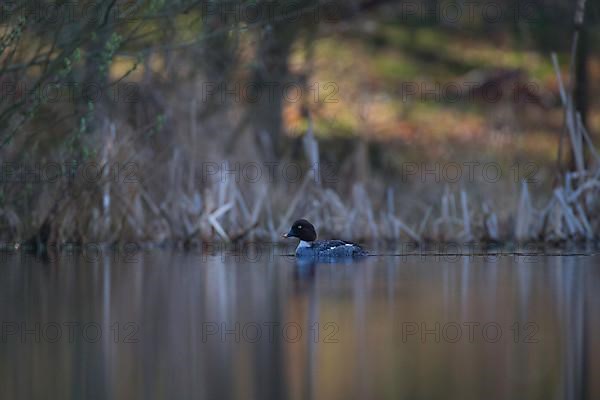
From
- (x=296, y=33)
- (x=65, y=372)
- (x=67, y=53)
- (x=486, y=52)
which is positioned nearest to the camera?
(x=65, y=372)

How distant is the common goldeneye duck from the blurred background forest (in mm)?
1151

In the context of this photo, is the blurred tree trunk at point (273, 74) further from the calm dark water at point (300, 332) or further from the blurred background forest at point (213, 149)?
the calm dark water at point (300, 332)

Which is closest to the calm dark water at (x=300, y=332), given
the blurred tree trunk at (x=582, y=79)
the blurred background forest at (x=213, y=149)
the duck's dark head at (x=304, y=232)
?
the duck's dark head at (x=304, y=232)

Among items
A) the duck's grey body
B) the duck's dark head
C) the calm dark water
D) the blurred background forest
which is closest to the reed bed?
the blurred background forest

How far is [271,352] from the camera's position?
6.69 meters

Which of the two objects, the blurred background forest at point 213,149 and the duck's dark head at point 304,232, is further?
the duck's dark head at point 304,232

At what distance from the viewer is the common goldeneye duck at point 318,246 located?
12828 mm

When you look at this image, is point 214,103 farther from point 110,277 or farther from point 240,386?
point 240,386

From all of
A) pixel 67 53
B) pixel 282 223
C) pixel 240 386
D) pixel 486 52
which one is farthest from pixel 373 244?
pixel 486 52

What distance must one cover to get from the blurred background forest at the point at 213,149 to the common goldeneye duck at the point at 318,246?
45.3 inches

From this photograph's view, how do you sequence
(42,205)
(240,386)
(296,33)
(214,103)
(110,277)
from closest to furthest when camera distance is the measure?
(240,386), (110,277), (42,205), (214,103), (296,33)

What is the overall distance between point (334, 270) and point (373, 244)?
9.58 ft

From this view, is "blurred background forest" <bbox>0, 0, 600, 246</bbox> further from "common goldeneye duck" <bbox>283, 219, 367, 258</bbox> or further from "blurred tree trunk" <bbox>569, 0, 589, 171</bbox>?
"common goldeneye duck" <bbox>283, 219, 367, 258</bbox>

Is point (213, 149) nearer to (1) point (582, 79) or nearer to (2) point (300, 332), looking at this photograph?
(1) point (582, 79)
